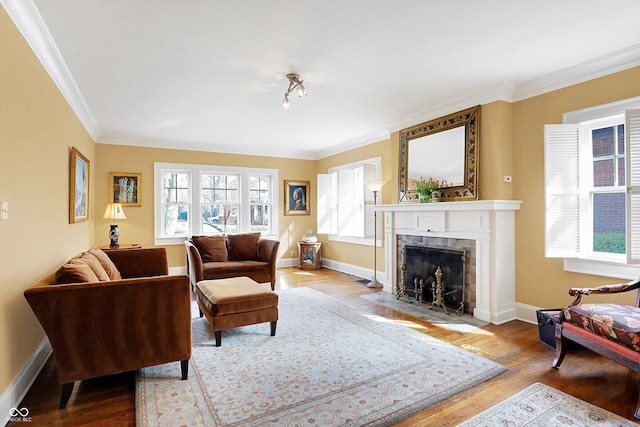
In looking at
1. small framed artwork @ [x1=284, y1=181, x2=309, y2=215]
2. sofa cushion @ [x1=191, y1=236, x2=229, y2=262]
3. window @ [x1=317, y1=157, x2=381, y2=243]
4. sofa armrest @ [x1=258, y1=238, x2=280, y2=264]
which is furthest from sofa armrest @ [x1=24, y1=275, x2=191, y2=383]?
small framed artwork @ [x1=284, y1=181, x2=309, y2=215]

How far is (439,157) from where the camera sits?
4.30 metres

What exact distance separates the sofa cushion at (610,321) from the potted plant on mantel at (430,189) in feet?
6.66

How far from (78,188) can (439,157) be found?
15.3 feet

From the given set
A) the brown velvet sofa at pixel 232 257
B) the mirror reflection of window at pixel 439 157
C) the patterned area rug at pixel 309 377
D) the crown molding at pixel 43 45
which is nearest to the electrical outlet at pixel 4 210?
the crown molding at pixel 43 45

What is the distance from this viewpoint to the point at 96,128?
17.3 ft

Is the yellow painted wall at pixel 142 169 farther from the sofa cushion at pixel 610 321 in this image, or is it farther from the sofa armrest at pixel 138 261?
the sofa cushion at pixel 610 321

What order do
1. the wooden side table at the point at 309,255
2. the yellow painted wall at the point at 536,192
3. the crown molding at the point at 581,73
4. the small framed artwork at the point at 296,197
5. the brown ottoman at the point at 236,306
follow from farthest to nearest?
1. the small framed artwork at the point at 296,197
2. the wooden side table at the point at 309,255
3. the yellow painted wall at the point at 536,192
4. the brown ottoman at the point at 236,306
5. the crown molding at the point at 581,73

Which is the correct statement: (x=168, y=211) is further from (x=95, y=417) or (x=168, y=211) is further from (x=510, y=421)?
(x=510, y=421)

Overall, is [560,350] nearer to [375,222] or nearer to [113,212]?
[375,222]

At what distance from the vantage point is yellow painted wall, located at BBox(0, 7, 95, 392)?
2039 millimetres

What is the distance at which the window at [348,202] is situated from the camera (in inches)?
227

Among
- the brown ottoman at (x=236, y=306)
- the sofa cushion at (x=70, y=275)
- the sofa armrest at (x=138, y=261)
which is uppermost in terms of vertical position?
the sofa cushion at (x=70, y=275)

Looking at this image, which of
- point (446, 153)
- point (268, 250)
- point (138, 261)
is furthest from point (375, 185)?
point (138, 261)

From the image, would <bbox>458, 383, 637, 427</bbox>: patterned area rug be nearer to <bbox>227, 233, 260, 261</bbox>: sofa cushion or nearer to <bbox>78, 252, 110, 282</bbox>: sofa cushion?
<bbox>78, 252, 110, 282</bbox>: sofa cushion
